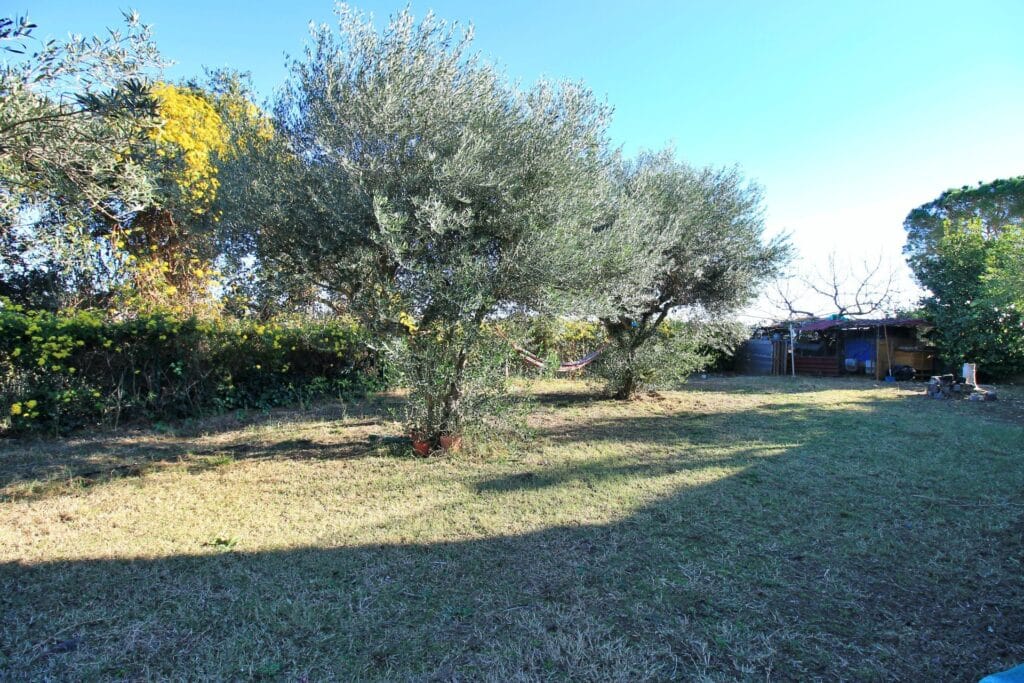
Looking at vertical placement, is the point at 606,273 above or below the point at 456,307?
above

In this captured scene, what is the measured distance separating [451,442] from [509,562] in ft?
8.81

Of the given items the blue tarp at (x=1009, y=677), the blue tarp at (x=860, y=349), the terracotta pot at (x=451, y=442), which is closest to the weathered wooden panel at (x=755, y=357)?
the blue tarp at (x=860, y=349)

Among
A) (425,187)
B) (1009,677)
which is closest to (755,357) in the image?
(425,187)

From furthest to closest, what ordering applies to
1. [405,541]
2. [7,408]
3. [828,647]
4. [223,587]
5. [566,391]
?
[566,391] < [7,408] < [405,541] < [223,587] < [828,647]

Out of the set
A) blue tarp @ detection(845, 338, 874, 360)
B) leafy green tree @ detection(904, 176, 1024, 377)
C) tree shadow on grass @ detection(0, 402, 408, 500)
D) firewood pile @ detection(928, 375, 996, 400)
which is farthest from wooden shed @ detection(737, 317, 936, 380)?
tree shadow on grass @ detection(0, 402, 408, 500)

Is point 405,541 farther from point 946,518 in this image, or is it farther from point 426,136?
point 946,518

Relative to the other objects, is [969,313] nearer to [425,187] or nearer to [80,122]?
[425,187]

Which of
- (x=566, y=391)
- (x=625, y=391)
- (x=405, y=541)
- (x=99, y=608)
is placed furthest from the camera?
(x=566, y=391)

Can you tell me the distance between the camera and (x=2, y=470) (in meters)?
5.18

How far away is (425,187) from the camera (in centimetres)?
464

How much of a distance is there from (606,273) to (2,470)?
6.54m

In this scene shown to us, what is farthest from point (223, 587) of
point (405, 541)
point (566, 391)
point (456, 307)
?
point (566, 391)

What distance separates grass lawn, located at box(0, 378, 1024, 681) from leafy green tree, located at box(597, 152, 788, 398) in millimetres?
3326

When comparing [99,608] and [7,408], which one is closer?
[99,608]
